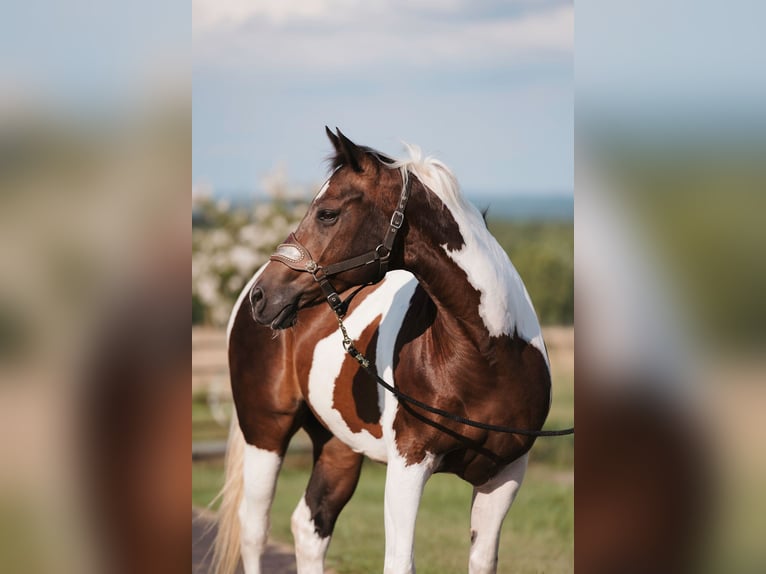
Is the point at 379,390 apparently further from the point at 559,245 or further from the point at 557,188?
the point at 559,245

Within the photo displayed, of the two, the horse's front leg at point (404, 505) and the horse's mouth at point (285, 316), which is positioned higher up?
the horse's mouth at point (285, 316)

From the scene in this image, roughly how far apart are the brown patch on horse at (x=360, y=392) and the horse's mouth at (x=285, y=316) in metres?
0.57

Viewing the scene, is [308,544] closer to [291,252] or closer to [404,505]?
[404,505]

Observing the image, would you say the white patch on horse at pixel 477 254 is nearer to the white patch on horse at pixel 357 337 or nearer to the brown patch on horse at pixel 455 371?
the brown patch on horse at pixel 455 371

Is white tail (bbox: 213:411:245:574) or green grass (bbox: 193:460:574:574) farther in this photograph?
green grass (bbox: 193:460:574:574)

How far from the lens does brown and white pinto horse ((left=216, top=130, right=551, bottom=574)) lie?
2.64 m

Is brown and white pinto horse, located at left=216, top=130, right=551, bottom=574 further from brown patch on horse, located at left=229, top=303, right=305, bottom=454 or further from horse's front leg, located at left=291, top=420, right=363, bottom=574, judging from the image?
horse's front leg, located at left=291, top=420, right=363, bottom=574

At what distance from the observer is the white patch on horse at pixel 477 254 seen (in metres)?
2.72

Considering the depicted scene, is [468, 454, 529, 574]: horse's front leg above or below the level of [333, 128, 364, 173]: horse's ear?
below

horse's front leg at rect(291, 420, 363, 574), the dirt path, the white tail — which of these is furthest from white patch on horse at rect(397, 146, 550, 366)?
the dirt path

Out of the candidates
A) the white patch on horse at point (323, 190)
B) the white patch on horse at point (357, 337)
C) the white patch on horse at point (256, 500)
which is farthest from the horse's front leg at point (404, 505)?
the white patch on horse at point (256, 500)

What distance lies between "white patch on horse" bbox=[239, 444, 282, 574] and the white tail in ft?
0.24
